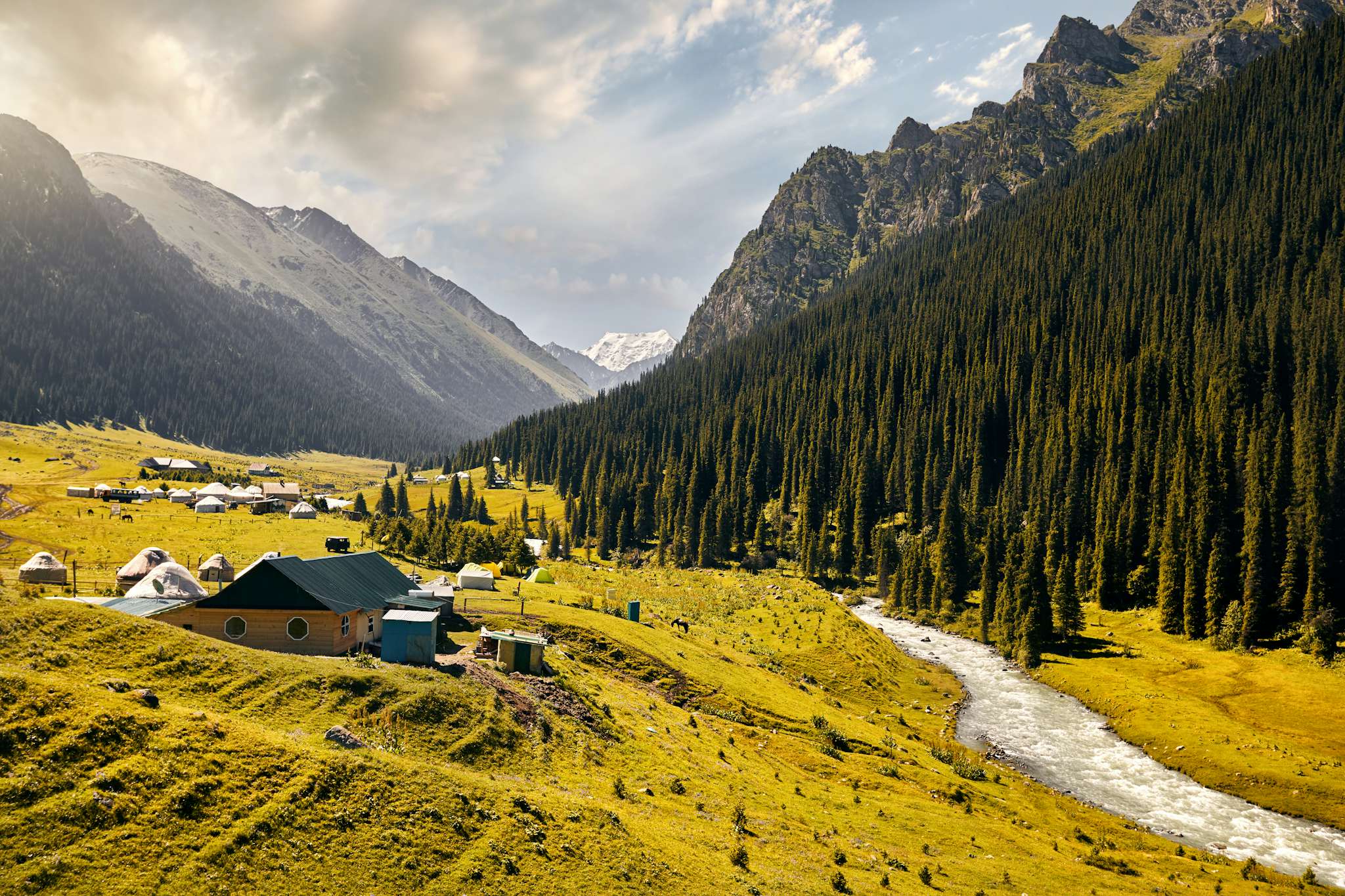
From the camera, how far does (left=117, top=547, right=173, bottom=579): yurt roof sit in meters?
55.5

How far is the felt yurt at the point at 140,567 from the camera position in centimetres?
5519

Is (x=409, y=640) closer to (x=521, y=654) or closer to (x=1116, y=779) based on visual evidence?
(x=521, y=654)

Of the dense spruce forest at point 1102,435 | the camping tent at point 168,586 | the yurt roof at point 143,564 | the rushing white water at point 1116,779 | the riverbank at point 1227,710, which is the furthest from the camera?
the dense spruce forest at point 1102,435

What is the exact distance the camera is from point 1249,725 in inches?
2055

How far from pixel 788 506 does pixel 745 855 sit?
13768cm

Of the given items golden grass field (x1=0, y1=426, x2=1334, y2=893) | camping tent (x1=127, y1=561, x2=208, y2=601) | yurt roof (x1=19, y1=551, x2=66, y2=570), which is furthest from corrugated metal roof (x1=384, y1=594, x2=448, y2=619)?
yurt roof (x1=19, y1=551, x2=66, y2=570)

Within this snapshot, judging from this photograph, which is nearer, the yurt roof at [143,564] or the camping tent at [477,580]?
the yurt roof at [143,564]

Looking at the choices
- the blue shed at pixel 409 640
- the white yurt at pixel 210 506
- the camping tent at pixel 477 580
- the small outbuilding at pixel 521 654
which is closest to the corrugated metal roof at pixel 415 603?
the small outbuilding at pixel 521 654

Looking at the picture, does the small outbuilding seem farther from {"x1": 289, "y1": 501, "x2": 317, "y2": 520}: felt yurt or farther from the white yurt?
{"x1": 289, "y1": 501, "x2": 317, "y2": 520}: felt yurt

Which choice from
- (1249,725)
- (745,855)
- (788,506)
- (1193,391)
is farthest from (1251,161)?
(745,855)

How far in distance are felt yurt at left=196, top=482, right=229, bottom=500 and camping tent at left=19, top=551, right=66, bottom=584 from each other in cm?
9993

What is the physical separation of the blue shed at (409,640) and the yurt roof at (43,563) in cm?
3728

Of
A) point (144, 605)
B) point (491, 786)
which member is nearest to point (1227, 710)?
A: point (491, 786)

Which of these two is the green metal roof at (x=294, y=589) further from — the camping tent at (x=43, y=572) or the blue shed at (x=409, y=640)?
the camping tent at (x=43, y=572)
